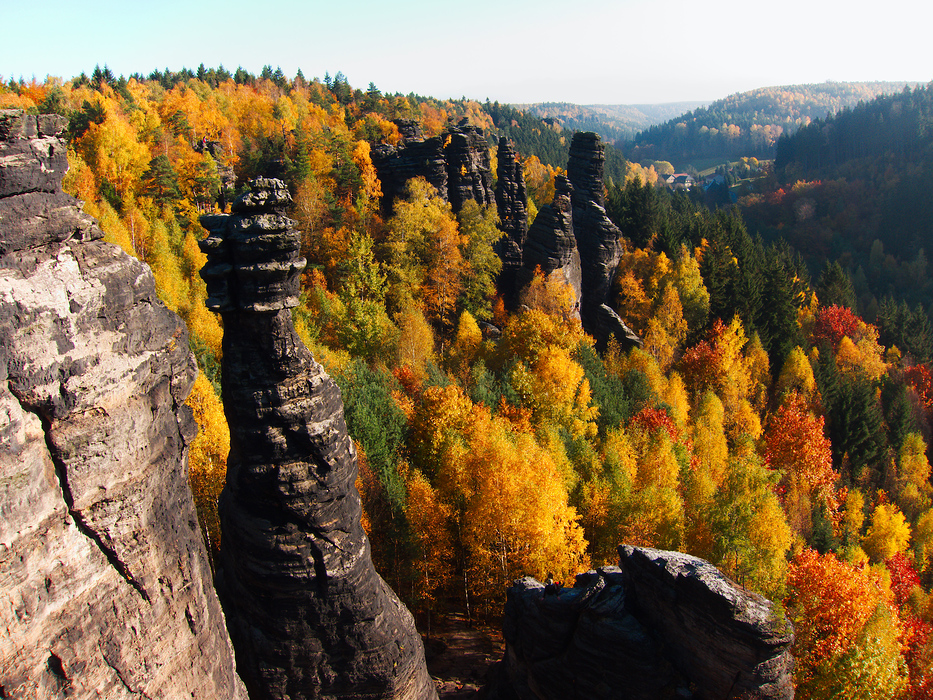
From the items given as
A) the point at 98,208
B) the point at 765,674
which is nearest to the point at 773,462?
the point at 765,674

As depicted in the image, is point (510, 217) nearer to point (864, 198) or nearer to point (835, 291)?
point (835, 291)

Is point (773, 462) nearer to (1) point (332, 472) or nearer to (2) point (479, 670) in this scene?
→ (2) point (479, 670)

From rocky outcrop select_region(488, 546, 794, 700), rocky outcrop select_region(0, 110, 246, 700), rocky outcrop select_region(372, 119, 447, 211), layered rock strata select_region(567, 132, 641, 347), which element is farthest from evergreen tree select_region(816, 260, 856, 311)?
rocky outcrop select_region(0, 110, 246, 700)

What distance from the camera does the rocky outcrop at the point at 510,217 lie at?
57.6 m

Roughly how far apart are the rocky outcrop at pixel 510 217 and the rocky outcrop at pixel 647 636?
39092 millimetres

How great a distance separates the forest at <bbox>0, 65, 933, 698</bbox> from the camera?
26.0 m

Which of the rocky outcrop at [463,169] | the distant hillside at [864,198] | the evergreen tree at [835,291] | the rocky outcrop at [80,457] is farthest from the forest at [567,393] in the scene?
the distant hillside at [864,198]

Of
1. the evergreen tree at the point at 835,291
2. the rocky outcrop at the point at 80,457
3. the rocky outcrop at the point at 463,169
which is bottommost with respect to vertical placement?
the evergreen tree at the point at 835,291

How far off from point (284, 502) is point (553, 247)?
138 ft

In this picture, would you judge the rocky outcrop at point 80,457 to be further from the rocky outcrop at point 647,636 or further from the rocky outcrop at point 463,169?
the rocky outcrop at point 463,169

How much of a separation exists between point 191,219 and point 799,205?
463 ft

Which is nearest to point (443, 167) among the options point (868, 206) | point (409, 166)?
point (409, 166)

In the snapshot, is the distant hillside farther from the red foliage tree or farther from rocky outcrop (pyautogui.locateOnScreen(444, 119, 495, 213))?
rocky outcrop (pyautogui.locateOnScreen(444, 119, 495, 213))

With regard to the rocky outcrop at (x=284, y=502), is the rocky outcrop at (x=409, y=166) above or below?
above
